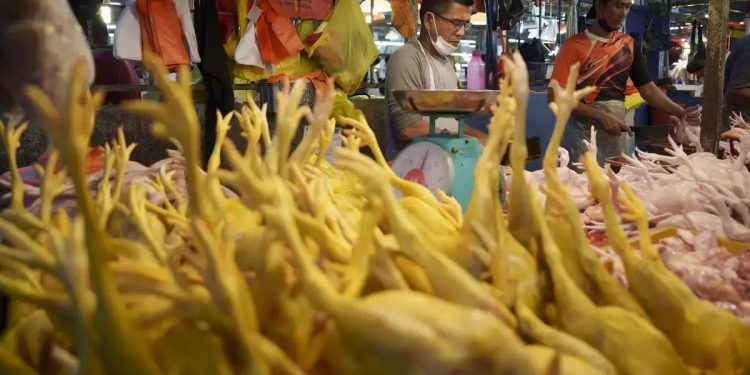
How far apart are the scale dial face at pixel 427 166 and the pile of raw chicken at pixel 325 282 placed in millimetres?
739

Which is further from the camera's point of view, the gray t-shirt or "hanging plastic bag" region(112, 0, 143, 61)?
"hanging plastic bag" region(112, 0, 143, 61)

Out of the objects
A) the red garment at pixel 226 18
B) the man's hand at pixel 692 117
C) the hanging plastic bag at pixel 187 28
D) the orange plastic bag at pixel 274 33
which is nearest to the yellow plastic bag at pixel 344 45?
the orange plastic bag at pixel 274 33

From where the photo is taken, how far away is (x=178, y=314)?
61 centimetres

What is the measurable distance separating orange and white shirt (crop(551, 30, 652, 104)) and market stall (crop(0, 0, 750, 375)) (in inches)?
116

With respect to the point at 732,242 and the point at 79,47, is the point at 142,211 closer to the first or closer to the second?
the point at 79,47

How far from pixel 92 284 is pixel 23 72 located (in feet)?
1.04

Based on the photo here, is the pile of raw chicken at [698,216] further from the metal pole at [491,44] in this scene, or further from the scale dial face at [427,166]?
the metal pole at [491,44]

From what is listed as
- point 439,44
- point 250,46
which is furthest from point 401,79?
point 250,46

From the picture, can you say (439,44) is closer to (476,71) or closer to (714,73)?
(714,73)

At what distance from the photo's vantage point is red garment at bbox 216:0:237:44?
13.1 ft

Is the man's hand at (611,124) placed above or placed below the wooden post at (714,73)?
below

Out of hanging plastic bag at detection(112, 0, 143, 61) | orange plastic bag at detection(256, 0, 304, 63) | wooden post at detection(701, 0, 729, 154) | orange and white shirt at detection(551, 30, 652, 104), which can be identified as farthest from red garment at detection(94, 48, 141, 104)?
wooden post at detection(701, 0, 729, 154)

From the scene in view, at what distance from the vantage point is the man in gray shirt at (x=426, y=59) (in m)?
3.04

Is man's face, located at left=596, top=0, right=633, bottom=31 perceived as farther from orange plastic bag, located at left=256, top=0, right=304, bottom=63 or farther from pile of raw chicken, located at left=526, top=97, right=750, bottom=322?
pile of raw chicken, located at left=526, top=97, right=750, bottom=322
